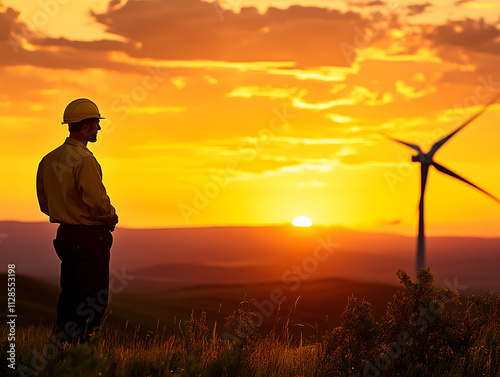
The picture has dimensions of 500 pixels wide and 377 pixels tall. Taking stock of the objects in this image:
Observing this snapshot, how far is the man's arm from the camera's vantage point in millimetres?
8984

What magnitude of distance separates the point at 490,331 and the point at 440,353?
3125mm

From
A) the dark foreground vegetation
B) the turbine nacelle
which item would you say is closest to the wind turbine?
the turbine nacelle

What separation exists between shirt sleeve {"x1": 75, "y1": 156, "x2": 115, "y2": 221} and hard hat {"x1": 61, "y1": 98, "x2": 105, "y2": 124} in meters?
0.62

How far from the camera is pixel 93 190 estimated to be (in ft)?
29.5

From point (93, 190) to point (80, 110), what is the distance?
3.83 ft

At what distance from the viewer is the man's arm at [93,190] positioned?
8984 millimetres

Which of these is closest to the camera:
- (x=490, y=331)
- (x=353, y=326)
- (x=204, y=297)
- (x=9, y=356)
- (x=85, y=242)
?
(x=9, y=356)

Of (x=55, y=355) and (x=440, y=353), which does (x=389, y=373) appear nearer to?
(x=440, y=353)

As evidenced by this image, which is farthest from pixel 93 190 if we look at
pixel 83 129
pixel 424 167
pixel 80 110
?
pixel 424 167

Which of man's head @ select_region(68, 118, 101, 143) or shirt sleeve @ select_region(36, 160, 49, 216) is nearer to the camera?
man's head @ select_region(68, 118, 101, 143)

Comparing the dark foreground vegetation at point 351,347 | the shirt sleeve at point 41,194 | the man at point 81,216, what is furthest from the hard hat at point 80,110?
the dark foreground vegetation at point 351,347

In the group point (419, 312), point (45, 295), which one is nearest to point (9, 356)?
point (419, 312)

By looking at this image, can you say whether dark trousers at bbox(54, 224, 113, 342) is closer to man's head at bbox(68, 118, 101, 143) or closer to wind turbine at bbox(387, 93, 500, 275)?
man's head at bbox(68, 118, 101, 143)

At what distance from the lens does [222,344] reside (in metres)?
10.2
